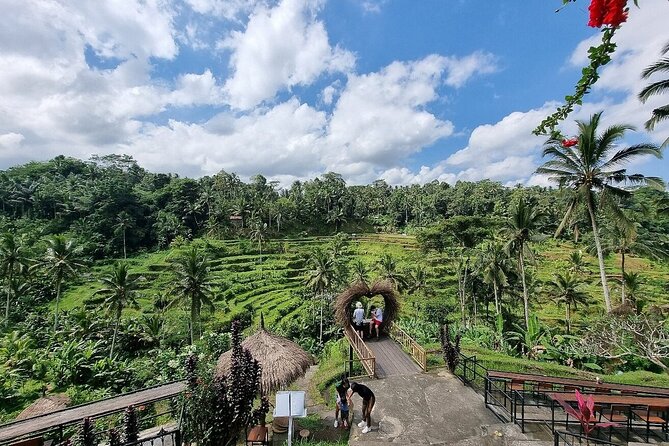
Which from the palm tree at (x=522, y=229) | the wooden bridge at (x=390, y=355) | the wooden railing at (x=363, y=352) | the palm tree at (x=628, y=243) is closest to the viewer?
the wooden railing at (x=363, y=352)

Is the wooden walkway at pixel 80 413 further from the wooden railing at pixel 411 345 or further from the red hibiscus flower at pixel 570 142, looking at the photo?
the red hibiscus flower at pixel 570 142

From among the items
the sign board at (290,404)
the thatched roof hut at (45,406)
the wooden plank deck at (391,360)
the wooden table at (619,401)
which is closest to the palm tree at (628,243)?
the wooden table at (619,401)

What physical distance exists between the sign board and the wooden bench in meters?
1.93

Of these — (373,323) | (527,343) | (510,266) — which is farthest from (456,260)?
(373,323)

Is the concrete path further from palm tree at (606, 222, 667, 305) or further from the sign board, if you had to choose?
palm tree at (606, 222, 667, 305)

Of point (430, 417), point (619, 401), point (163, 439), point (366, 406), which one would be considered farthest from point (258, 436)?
point (619, 401)

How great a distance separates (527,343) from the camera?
52.3 feet

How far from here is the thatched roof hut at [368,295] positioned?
1198cm

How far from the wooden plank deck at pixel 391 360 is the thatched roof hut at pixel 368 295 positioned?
29.7 inches

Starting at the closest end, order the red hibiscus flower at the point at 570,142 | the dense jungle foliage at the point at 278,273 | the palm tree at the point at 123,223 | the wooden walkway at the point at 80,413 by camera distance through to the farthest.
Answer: the red hibiscus flower at the point at 570,142 < the wooden walkway at the point at 80,413 < the dense jungle foliage at the point at 278,273 < the palm tree at the point at 123,223

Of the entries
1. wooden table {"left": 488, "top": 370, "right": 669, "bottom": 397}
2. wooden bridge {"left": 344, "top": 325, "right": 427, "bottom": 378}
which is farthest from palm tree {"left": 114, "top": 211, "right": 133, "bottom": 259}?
wooden table {"left": 488, "top": 370, "right": 669, "bottom": 397}

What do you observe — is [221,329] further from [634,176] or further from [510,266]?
[634,176]

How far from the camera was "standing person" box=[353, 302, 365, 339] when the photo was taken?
12.0 metres

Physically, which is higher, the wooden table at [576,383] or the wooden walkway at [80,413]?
the wooden table at [576,383]
